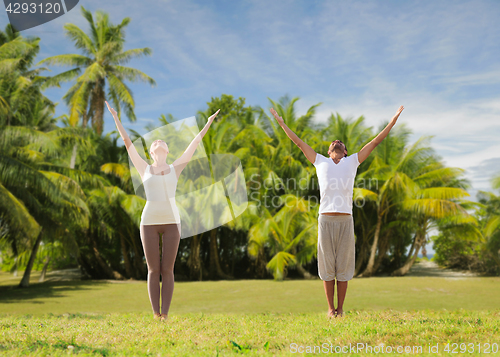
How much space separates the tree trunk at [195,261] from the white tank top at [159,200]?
15839 mm

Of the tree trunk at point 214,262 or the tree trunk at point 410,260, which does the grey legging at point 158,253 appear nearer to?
the tree trunk at point 214,262

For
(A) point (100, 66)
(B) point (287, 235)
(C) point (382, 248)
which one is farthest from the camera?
(A) point (100, 66)

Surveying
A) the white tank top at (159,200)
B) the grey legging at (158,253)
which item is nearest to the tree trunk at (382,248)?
the grey legging at (158,253)

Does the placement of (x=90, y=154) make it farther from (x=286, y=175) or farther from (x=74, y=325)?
(x=74, y=325)

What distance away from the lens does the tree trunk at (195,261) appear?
2045 centimetres

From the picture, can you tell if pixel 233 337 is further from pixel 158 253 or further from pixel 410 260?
pixel 410 260

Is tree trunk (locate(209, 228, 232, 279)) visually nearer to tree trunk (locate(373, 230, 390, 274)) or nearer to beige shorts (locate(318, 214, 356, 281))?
tree trunk (locate(373, 230, 390, 274))

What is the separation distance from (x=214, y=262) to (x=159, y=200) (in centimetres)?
1661

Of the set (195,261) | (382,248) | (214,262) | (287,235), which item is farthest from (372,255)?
(195,261)

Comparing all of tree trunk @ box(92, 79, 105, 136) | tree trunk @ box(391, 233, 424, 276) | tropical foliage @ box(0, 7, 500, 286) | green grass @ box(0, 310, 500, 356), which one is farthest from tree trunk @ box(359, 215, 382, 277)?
tree trunk @ box(92, 79, 105, 136)

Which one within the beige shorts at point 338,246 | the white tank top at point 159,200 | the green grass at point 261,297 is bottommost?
the green grass at point 261,297

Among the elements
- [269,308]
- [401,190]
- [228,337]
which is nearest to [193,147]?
[228,337]

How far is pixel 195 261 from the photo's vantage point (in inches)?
809

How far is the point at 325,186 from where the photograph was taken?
4.88 metres
